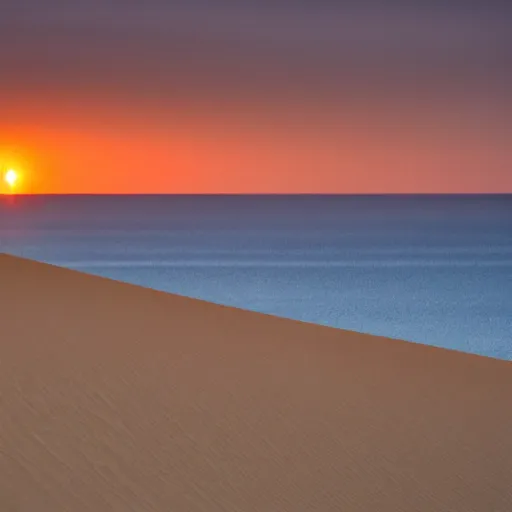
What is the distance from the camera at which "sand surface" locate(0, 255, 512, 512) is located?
3.48 meters

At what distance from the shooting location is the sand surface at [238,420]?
11.4 feet

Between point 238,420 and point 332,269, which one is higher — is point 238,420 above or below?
below

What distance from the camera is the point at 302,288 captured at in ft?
64.8

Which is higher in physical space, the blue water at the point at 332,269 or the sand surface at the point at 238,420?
the blue water at the point at 332,269

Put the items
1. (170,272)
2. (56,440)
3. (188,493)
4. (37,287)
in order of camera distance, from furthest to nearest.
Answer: (170,272), (37,287), (56,440), (188,493)

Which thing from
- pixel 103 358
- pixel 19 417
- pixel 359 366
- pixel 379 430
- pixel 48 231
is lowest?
pixel 19 417

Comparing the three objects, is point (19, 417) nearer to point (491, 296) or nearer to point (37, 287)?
point (37, 287)

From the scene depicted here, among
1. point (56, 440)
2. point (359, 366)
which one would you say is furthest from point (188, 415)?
point (359, 366)

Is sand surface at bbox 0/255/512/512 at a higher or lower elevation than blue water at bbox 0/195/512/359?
lower

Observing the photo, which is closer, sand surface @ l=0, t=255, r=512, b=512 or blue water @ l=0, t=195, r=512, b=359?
sand surface @ l=0, t=255, r=512, b=512

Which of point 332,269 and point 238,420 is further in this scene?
point 332,269

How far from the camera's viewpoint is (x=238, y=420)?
4262 millimetres

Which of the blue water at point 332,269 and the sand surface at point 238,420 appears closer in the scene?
the sand surface at point 238,420

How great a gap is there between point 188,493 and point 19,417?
874 mm
